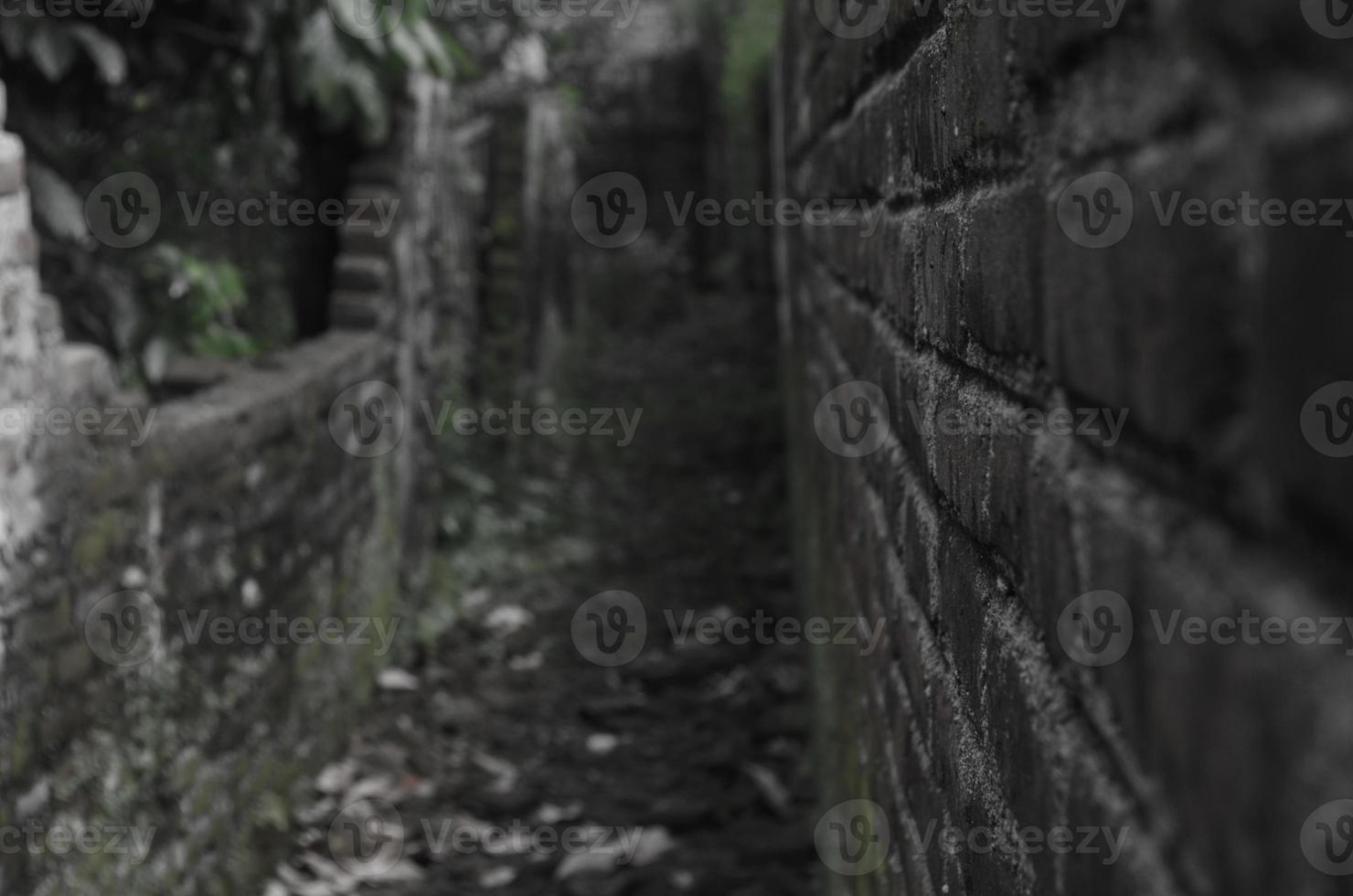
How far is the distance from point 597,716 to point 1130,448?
462 cm

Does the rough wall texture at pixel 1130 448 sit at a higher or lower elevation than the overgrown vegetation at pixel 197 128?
lower

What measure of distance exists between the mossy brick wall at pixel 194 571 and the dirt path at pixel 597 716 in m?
0.29

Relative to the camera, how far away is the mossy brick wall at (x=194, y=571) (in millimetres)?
2699

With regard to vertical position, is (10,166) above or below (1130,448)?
above

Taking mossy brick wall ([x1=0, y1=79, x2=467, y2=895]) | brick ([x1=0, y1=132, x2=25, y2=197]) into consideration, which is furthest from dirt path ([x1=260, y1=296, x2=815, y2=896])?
brick ([x1=0, y1=132, x2=25, y2=197])

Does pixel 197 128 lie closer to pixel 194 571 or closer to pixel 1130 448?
pixel 194 571

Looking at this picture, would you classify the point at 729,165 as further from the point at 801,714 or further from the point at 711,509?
the point at 801,714

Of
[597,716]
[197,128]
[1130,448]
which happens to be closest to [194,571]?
[597,716]

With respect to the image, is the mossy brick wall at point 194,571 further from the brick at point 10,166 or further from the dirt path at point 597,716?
the dirt path at point 597,716

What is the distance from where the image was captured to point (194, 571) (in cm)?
347

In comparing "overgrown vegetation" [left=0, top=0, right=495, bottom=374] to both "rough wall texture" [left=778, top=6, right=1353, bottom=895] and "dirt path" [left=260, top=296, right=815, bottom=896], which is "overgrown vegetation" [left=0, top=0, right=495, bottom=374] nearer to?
"dirt path" [left=260, top=296, right=815, bottom=896]

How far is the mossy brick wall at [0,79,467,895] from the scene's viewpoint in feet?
8.86

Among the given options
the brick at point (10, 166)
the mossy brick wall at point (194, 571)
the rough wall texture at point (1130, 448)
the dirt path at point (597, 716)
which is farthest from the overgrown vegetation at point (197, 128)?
the rough wall texture at point (1130, 448)

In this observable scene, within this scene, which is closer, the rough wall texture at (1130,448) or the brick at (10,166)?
the rough wall texture at (1130,448)
